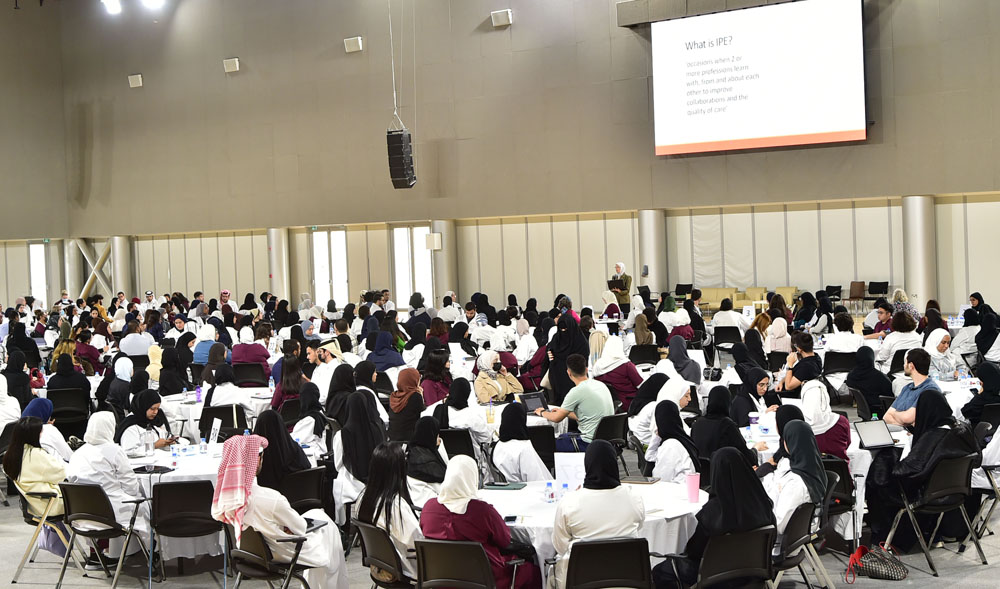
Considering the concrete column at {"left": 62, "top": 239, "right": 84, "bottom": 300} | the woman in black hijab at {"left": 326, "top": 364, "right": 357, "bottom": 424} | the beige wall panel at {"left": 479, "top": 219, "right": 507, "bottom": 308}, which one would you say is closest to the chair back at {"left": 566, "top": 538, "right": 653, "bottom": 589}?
the woman in black hijab at {"left": 326, "top": 364, "right": 357, "bottom": 424}

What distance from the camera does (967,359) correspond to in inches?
486

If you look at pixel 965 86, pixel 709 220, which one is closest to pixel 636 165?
pixel 709 220

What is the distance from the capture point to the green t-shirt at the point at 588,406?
8398mm

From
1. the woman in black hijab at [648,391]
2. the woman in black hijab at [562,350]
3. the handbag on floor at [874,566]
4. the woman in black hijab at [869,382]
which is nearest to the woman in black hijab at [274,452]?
the woman in black hijab at [648,391]

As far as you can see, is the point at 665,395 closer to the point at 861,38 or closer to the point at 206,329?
the point at 206,329

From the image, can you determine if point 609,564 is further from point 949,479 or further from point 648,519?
point 949,479

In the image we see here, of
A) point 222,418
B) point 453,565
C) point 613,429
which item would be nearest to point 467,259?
point 222,418

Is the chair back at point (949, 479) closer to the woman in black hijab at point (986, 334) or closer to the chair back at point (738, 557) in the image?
the chair back at point (738, 557)

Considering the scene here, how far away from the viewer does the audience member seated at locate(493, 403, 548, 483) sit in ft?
23.2

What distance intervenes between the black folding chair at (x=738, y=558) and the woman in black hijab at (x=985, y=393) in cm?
353

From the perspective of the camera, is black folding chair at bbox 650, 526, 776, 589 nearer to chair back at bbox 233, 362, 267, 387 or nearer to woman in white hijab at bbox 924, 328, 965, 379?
woman in white hijab at bbox 924, 328, 965, 379

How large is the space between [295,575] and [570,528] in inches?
71.7

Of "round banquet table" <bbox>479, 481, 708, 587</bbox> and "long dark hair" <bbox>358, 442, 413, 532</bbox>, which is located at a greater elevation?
"long dark hair" <bbox>358, 442, 413, 532</bbox>

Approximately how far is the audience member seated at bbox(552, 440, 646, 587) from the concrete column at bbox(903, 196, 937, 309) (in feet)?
50.7
